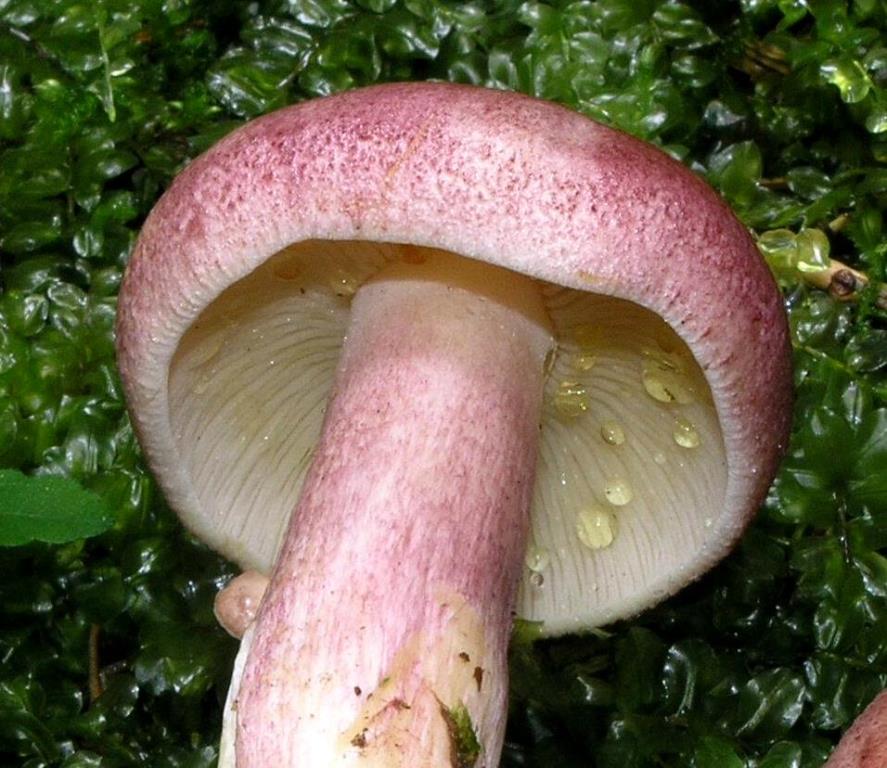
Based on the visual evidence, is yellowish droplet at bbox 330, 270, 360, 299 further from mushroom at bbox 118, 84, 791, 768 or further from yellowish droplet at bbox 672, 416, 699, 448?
yellowish droplet at bbox 672, 416, 699, 448

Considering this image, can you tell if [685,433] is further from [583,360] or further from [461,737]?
[461,737]

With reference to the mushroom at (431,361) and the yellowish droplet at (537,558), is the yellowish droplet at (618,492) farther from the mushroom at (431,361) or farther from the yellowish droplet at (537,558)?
the yellowish droplet at (537,558)

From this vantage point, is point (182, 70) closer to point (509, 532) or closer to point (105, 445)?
point (105, 445)

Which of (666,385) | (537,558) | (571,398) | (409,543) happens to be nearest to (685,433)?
(666,385)

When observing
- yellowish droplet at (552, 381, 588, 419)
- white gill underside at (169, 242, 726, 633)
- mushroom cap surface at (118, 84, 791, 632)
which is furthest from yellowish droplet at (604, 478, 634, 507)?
mushroom cap surface at (118, 84, 791, 632)

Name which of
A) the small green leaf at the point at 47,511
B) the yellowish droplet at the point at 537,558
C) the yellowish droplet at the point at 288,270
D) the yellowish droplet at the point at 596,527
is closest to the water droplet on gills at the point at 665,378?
the yellowish droplet at the point at 596,527

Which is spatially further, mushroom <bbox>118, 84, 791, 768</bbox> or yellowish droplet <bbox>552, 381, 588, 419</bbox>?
yellowish droplet <bbox>552, 381, 588, 419</bbox>
